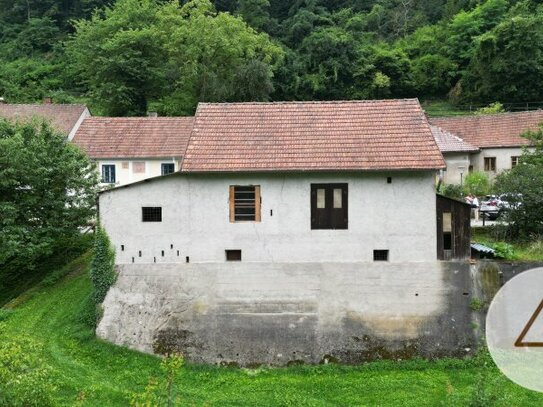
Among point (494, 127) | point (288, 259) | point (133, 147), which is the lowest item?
point (288, 259)

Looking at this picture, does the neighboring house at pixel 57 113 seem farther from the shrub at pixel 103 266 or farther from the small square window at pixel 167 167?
the shrub at pixel 103 266

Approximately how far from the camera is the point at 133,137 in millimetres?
28375

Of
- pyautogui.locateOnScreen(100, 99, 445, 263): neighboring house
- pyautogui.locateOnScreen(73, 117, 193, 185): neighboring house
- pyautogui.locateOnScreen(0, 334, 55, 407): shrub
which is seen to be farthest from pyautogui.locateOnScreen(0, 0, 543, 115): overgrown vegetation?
pyautogui.locateOnScreen(0, 334, 55, 407): shrub

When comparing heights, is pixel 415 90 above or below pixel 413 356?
above

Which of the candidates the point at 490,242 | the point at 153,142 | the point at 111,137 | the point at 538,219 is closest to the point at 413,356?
the point at 490,242

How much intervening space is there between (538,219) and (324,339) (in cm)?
846

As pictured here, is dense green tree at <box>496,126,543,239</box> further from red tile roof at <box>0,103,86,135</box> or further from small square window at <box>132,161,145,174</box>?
red tile roof at <box>0,103,86,135</box>

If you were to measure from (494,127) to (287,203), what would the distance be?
770 inches

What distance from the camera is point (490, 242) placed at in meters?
19.0

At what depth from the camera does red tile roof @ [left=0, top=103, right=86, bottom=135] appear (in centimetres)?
3008

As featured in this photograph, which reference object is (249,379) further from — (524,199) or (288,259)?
(524,199)

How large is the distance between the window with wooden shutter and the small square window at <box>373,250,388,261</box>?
3.66 m

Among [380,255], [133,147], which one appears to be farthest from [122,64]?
[380,255]

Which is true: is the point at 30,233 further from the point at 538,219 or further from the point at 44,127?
the point at 538,219
